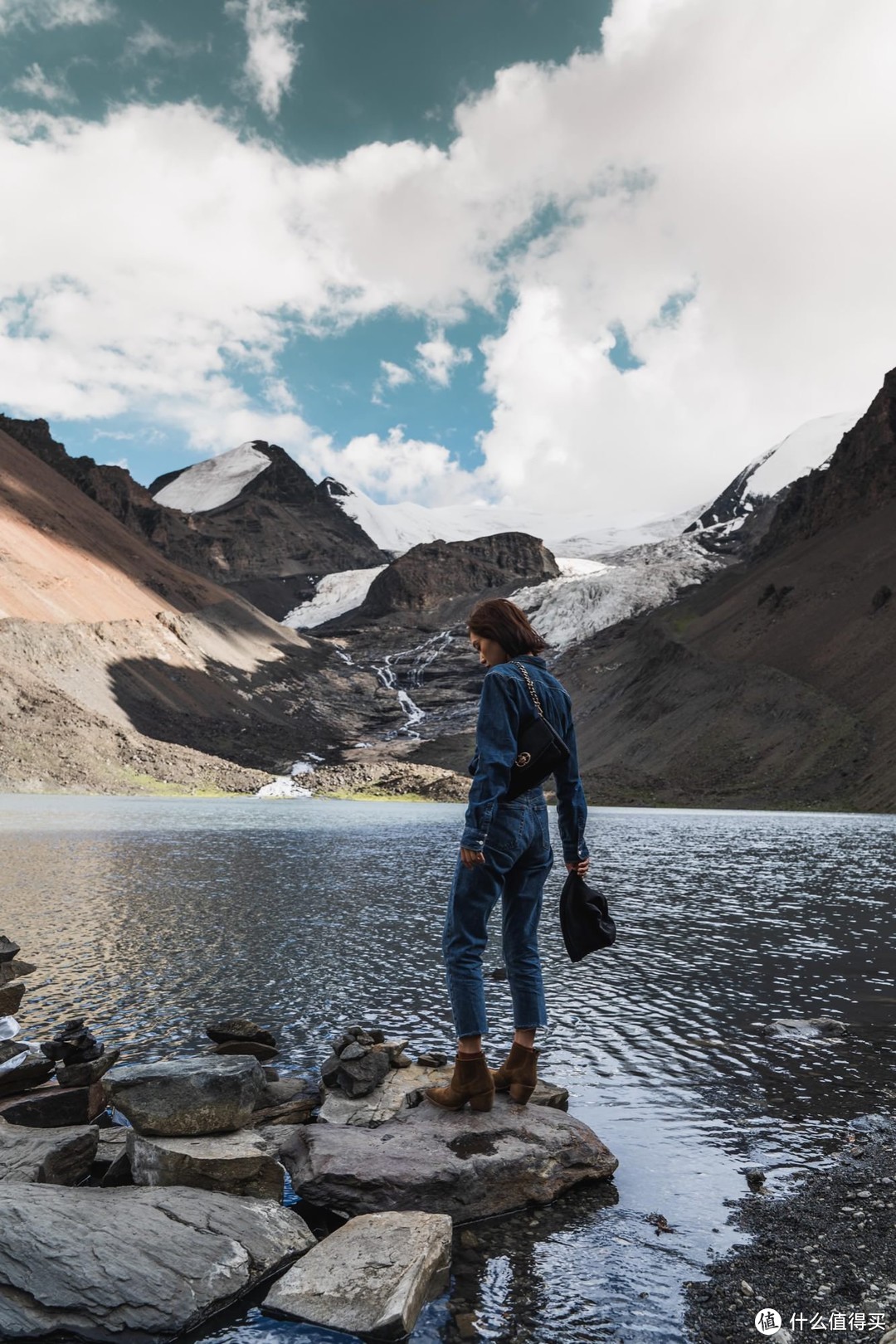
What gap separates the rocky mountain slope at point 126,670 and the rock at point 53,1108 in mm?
83125

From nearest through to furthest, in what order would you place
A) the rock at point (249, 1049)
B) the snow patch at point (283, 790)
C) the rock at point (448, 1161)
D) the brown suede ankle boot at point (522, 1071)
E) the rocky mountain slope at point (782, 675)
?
the rock at point (448, 1161)
the brown suede ankle boot at point (522, 1071)
the rock at point (249, 1049)
the rocky mountain slope at point (782, 675)
the snow patch at point (283, 790)

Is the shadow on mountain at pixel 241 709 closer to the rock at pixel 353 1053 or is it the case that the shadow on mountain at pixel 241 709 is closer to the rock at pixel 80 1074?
the rock at pixel 80 1074

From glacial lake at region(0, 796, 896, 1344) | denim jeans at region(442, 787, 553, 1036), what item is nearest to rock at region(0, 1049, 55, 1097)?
glacial lake at region(0, 796, 896, 1344)

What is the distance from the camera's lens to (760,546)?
499ft

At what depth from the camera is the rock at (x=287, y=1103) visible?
Answer: 7648 millimetres

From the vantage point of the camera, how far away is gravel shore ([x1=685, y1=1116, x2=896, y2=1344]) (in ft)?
15.6

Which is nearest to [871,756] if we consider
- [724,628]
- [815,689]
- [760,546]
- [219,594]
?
[815,689]

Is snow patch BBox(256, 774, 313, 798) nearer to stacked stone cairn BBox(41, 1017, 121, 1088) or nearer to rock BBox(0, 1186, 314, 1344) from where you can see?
stacked stone cairn BBox(41, 1017, 121, 1088)

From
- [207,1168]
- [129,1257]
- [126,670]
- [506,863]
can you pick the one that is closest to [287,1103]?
[207,1168]

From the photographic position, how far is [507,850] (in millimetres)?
7160

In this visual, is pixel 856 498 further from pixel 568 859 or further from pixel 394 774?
pixel 568 859

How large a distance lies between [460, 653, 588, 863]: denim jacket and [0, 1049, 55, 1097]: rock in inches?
183

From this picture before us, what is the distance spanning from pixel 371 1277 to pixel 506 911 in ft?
9.48

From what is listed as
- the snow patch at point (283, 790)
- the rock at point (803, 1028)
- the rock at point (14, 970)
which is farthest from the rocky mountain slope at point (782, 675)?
the rock at point (14, 970)
